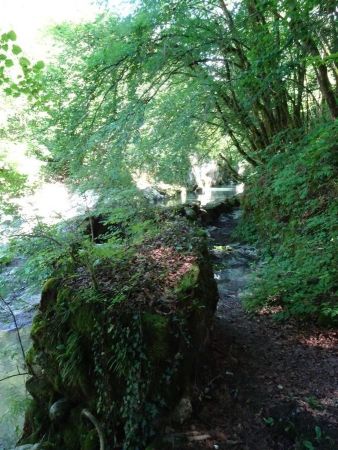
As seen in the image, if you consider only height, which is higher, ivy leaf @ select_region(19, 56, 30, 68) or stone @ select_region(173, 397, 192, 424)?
ivy leaf @ select_region(19, 56, 30, 68)

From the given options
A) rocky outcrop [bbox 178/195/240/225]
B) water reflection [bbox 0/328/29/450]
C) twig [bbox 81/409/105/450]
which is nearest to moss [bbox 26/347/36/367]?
water reflection [bbox 0/328/29/450]

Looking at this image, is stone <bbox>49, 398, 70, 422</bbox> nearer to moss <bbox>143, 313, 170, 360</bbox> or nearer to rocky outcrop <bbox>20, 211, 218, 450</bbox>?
rocky outcrop <bbox>20, 211, 218, 450</bbox>

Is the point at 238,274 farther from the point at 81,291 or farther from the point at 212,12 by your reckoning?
the point at 212,12

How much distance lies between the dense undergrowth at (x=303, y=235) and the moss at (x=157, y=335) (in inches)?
83.4

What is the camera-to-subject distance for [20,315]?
795 cm

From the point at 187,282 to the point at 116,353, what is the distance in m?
0.89

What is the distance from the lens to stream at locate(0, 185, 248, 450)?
452cm

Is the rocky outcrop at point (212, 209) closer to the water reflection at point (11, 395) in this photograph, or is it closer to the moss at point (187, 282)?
the water reflection at point (11, 395)

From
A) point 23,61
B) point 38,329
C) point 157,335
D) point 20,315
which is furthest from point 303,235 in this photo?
point 20,315

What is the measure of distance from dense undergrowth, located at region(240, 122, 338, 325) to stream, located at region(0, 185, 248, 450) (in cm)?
64

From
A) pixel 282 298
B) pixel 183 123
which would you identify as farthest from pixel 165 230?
pixel 183 123

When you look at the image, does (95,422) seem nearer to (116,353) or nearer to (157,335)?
(116,353)

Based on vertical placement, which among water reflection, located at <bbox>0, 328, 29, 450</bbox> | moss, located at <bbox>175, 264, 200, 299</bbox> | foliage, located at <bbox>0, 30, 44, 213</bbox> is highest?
foliage, located at <bbox>0, 30, 44, 213</bbox>

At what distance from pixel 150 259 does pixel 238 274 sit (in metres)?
4.52
